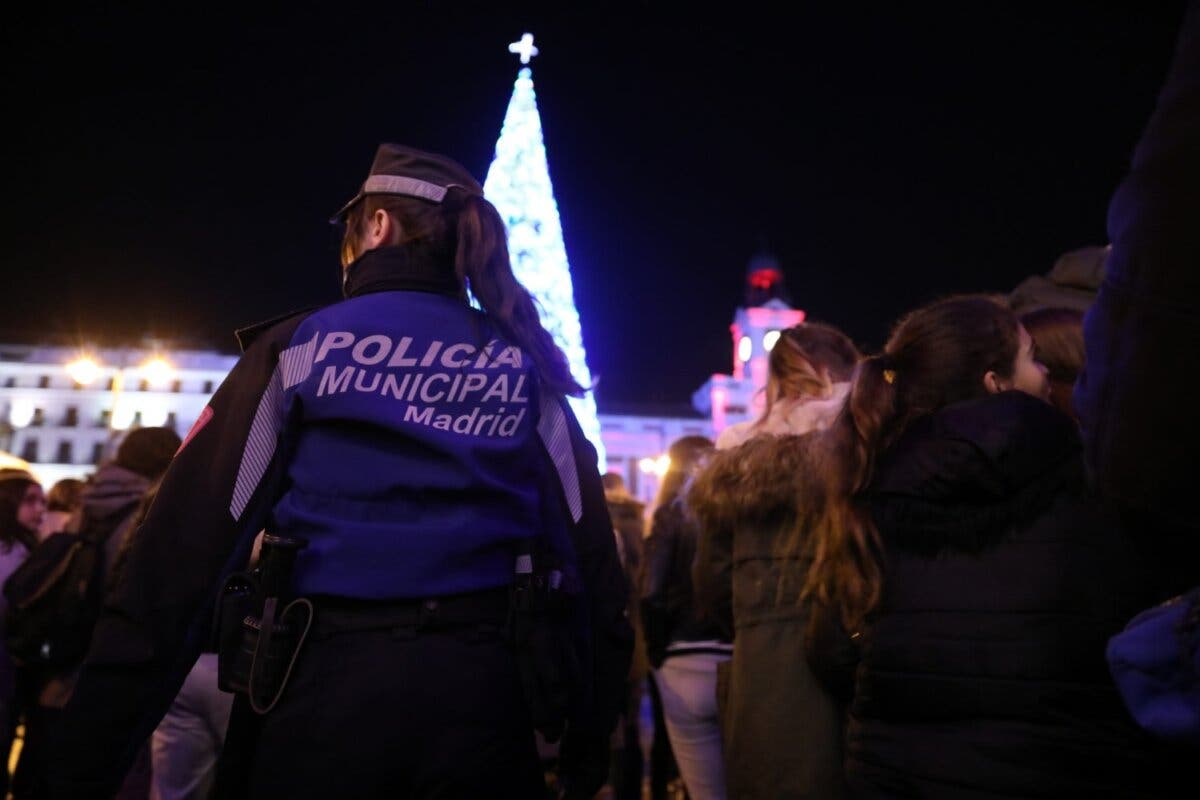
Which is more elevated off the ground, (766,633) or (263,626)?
(263,626)

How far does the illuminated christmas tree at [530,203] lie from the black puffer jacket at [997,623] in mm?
14820

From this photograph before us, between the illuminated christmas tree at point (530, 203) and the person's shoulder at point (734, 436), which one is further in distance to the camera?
the illuminated christmas tree at point (530, 203)

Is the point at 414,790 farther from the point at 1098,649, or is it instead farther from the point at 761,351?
the point at 761,351

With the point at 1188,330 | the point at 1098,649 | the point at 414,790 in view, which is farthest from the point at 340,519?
the point at 1098,649

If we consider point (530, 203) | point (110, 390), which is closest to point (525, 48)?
point (530, 203)

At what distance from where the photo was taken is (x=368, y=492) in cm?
179

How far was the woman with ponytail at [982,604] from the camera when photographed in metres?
1.77

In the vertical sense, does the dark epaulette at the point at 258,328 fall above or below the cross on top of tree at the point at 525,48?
below

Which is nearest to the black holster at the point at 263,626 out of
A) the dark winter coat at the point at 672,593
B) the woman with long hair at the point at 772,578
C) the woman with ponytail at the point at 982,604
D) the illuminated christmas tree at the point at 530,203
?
the woman with ponytail at the point at 982,604

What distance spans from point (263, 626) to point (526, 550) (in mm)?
574

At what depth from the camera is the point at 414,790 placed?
1.62 meters

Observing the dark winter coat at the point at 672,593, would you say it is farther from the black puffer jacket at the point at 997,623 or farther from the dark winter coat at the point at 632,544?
the black puffer jacket at the point at 997,623

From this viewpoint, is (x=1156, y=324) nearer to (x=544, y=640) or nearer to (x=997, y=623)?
(x=997, y=623)

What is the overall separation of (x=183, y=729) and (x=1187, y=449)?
374 centimetres
